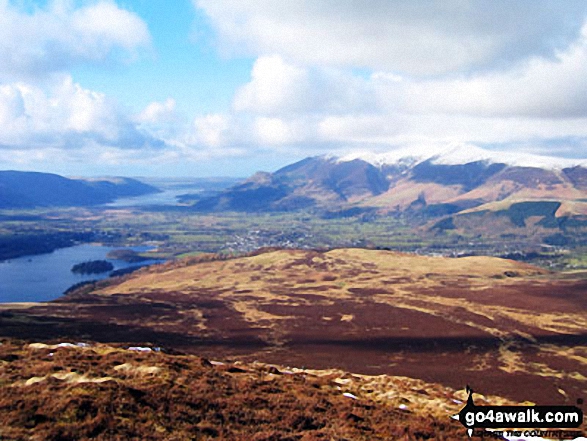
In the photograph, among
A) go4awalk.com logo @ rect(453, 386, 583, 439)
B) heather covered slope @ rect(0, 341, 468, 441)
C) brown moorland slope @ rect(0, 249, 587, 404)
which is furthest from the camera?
brown moorland slope @ rect(0, 249, 587, 404)

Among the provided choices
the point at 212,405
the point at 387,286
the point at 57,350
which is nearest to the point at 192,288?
the point at 387,286

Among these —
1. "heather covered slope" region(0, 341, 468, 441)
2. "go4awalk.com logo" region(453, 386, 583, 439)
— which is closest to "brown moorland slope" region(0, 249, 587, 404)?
"go4awalk.com logo" region(453, 386, 583, 439)

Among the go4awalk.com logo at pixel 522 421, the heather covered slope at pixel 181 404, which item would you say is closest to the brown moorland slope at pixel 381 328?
the go4awalk.com logo at pixel 522 421

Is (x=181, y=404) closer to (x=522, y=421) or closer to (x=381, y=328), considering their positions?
(x=522, y=421)

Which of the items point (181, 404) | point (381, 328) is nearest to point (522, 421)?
point (181, 404)

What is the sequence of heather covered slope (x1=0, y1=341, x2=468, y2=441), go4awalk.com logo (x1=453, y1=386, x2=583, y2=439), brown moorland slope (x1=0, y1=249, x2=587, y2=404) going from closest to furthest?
heather covered slope (x1=0, y1=341, x2=468, y2=441), go4awalk.com logo (x1=453, y1=386, x2=583, y2=439), brown moorland slope (x1=0, y1=249, x2=587, y2=404)

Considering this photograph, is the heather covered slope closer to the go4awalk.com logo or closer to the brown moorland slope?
the go4awalk.com logo
